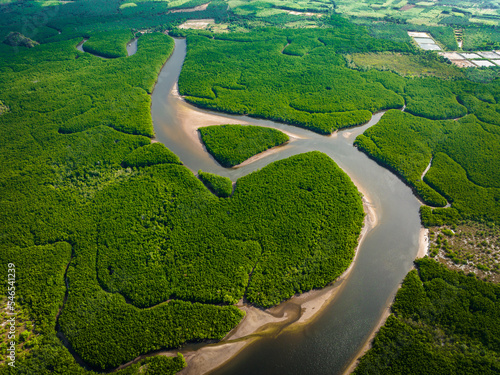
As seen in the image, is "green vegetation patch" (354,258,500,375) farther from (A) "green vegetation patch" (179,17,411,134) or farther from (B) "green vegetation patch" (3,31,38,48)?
(B) "green vegetation patch" (3,31,38,48)

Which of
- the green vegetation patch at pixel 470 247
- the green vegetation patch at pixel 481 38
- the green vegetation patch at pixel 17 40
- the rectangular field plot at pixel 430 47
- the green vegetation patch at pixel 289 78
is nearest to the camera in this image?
the green vegetation patch at pixel 470 247

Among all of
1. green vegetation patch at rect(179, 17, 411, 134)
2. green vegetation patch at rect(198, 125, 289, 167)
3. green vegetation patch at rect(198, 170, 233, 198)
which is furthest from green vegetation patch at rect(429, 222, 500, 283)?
green vegetation patch at rect(198, 125, 289, 167)

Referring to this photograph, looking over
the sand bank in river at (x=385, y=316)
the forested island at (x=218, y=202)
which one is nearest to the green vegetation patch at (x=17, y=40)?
the forested island at (x=218, y=202)

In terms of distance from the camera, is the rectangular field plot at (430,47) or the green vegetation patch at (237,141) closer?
the green vegetation patch at (237,141)

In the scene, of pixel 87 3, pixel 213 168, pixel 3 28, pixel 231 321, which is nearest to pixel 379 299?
pixel 231 321

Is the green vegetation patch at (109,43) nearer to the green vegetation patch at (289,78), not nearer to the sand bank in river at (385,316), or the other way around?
the green vegetation patch at (289,78)

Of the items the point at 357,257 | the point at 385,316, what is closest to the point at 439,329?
the point at 385,316

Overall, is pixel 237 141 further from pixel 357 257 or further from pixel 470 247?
pixel 470 247
